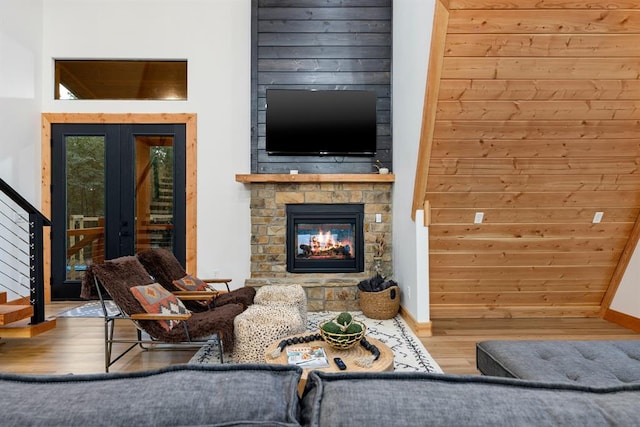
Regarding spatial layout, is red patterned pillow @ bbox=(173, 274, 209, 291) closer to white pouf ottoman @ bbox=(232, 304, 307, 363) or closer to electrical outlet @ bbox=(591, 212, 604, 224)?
white pouf ottoman @ bbox=(232, 304, 307, 363)

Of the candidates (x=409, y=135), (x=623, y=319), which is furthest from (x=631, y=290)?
(x=409, y=135)

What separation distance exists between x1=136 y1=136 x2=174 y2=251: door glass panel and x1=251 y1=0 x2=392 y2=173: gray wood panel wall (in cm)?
117

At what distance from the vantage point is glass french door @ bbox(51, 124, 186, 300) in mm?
5098

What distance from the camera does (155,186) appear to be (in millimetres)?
5176

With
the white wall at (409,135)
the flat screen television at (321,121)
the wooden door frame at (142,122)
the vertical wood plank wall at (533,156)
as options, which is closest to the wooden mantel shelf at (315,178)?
the white wall at (409,135)

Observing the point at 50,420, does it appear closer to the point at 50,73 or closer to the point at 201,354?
the point at 201,354

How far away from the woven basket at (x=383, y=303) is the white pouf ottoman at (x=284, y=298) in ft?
3.22

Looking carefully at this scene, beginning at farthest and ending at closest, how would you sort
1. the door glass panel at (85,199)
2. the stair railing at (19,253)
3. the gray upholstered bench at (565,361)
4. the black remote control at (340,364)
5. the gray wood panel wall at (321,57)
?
the door glass panel at (85,199) → the gray wood panel wall at (321,57) → the stair railing at (19,253) → the black remote control at (340,364) → the gray upholstered bench at (565,361)

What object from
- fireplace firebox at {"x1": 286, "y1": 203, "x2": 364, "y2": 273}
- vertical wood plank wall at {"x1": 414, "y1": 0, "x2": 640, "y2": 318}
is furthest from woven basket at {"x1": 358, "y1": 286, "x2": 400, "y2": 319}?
fireplace firebox at {"x1": 286, "y1": 203, "x2": 364, "y2": 273}

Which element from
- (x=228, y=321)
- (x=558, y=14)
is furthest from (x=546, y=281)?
(x=228, y=321)

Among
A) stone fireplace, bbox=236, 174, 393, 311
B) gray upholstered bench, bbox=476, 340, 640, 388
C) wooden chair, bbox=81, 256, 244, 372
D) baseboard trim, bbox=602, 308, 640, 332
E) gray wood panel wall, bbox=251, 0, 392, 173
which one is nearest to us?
gray upholstered bench, bbox=476, 340, 640, 388

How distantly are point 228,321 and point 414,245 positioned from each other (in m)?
1.89

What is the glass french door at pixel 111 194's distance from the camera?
201 inches

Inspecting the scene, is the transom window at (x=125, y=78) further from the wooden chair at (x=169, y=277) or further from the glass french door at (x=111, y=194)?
the wooden chair at (x=169, y=277)
